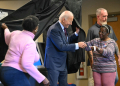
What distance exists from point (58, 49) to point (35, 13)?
589 millimetres

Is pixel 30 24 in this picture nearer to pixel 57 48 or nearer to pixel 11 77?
pixel 11 77

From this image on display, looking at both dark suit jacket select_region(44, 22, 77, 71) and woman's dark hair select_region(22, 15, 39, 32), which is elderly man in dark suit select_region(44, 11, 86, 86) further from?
woman's dark hair select_region(22, 15, 39, 32)

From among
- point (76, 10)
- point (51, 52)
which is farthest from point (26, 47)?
point (76, 10)

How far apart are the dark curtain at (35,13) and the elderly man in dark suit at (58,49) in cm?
16

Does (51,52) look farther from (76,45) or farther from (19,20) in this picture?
(19,20)

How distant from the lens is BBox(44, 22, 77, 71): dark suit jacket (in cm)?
221

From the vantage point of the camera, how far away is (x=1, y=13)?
228cm

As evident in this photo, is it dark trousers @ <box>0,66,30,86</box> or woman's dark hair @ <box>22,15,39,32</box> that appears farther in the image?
woman's dark hair @ <box>22,15,39,32</box>

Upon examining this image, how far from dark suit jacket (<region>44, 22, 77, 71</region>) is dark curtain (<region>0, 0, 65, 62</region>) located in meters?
0.17

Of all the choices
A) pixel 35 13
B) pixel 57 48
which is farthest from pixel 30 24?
pixel 57 48

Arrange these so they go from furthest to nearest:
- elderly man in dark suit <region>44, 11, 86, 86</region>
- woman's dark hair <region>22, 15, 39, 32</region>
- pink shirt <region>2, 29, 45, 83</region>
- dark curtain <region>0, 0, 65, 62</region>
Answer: elderly man in dark suit <region>44, 11, 86, 86</region> < dark curtain <region>0, 0, 65, 62</region> < woman's dark hair <region>22, 15, 39, 32</region> < pink shirt <region>2, 29, 45, 83</region>

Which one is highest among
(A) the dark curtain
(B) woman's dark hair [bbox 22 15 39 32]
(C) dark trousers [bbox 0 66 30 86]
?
(A) the dark curtain

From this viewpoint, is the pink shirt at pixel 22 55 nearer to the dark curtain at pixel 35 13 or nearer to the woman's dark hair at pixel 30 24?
the woman's dark hair at pixel 30 24

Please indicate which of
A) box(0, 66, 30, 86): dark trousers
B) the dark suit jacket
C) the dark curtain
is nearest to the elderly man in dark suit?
the dark suit jacket
